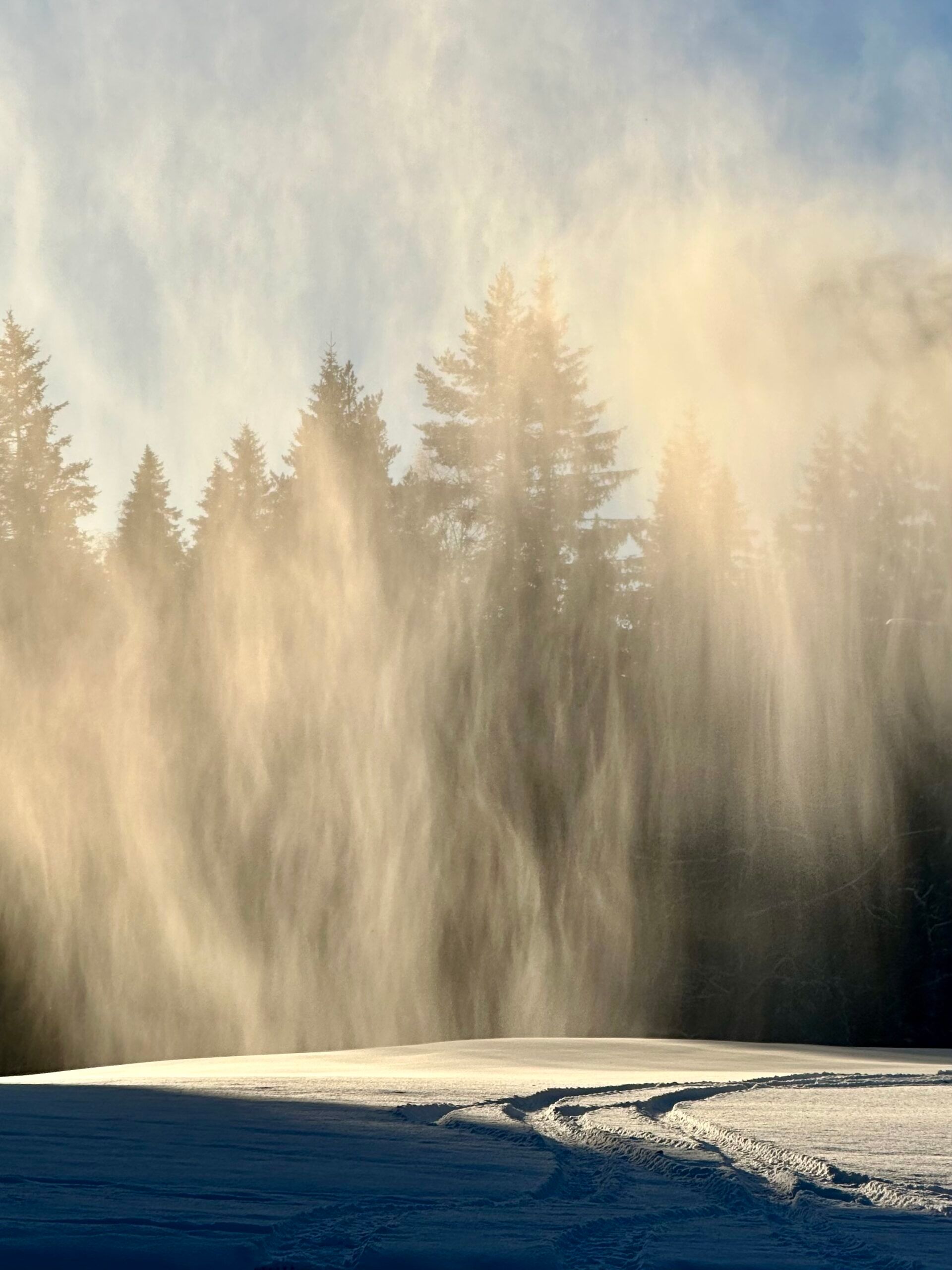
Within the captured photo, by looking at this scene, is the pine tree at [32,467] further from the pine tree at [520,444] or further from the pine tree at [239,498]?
the pine tree at [520,444]

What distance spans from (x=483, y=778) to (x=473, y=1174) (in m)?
13.6

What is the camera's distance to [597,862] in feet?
53.6

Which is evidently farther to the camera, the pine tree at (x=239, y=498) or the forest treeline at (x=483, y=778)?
the pine tree at (x=239, y=498)

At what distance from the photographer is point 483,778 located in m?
16.9

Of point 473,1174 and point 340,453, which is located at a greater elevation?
point 340,453

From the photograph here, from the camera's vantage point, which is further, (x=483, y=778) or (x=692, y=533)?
(x=692, y=533)

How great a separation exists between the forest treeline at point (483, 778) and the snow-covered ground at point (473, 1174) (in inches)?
383

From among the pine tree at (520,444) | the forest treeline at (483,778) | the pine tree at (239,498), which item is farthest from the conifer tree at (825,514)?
the pine tree at (239,498)

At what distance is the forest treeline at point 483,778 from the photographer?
1549 centimetres

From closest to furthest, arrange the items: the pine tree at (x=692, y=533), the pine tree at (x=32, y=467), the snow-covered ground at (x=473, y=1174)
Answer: the snow-covered ground at (x=473, y=1174), the pine tree at (x=692, y=533), the pine tree at (x=32, y=467)

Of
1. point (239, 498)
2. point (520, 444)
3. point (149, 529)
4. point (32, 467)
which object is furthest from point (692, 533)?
point (32, 467)

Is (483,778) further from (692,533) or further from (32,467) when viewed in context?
(32,467)

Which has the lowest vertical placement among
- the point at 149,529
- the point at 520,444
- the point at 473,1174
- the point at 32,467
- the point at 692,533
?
the point at 473,1174

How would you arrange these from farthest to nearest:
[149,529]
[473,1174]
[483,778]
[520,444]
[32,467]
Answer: [32,467] → [149,529] → [520,444] → [483,778] → [473,1174]
